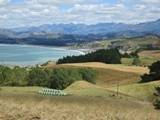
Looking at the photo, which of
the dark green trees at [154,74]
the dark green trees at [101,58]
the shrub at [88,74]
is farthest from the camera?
the dark green trees at [101,58]

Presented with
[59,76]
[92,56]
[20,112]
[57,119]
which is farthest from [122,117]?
[92,56]

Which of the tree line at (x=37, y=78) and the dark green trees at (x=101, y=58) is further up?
the dark green trees at (x=101, y=58)

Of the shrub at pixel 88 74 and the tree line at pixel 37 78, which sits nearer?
the tree line at pixel 37 78

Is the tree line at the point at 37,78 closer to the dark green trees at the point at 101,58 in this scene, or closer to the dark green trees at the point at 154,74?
the dark green trees at the point at 154,74

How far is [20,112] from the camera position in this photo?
14.5 m

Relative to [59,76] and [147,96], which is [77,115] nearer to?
[147,96]

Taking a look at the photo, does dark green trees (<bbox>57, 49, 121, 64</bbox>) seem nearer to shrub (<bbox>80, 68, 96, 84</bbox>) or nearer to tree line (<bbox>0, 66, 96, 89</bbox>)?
shrub (<bbox>80, 68, 96, 84</bbox>)

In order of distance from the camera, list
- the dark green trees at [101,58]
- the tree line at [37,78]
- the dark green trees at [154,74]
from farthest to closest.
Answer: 1. the dark green trees at [101,58]
2. the tree line at [37,78]
3. the dark green trees at [154,74]

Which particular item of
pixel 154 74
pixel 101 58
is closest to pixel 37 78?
pixel 154 74

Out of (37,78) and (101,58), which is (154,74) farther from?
(101,58)

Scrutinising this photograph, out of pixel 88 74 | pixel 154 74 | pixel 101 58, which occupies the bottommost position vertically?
pixel 88 74

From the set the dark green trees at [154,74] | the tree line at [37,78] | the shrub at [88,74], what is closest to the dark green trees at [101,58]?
the shrub at [88,74]

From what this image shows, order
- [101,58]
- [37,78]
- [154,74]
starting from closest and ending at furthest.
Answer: [154,74] → [37,78] → [101,58]

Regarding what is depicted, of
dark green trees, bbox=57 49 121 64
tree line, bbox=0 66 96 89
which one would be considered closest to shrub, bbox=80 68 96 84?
tree line, bbox=0 66 96 89
